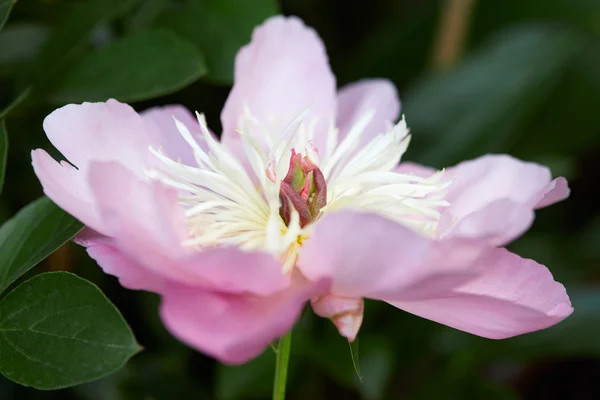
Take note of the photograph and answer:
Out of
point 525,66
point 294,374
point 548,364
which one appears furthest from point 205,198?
point 548,364

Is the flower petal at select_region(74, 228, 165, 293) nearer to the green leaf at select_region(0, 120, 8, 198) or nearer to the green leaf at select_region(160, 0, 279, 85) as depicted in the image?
the green leaf at select_region(0, 120, 8, 198)

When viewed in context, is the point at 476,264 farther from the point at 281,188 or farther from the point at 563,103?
the point at 563,103

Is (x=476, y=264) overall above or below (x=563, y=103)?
above

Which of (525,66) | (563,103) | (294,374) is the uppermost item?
(525,66)

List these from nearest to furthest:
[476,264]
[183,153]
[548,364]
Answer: [476,264], [183,153], [548,364]

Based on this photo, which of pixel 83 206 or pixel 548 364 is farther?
pixel 548 364

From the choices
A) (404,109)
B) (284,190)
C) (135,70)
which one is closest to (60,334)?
(284,190)

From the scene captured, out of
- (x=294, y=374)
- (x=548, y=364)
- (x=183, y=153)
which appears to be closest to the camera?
(x=183, y=153)
